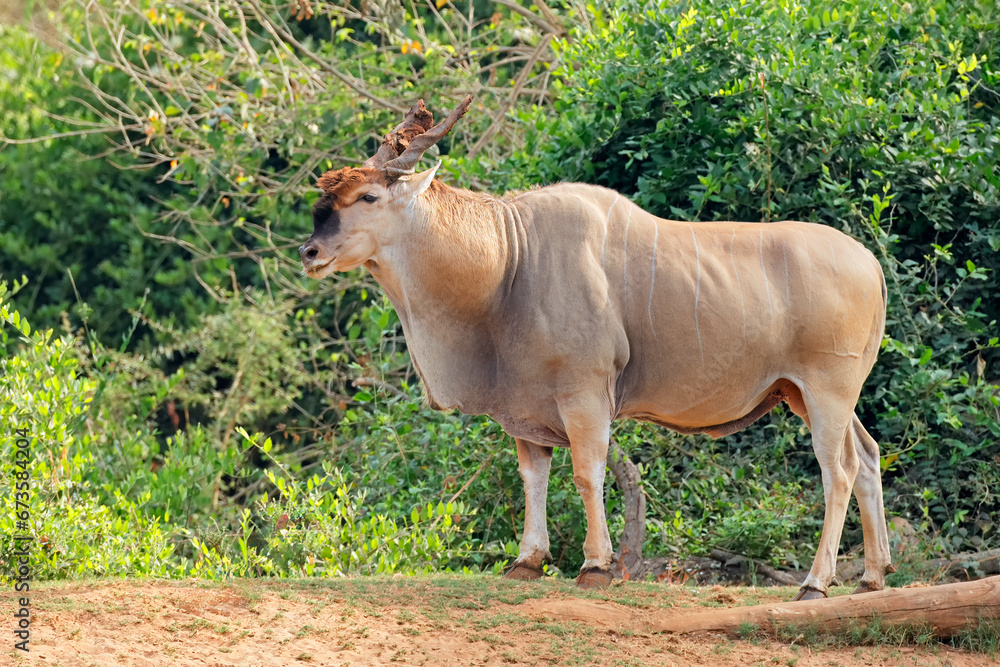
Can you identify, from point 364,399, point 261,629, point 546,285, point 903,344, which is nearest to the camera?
point 261,629

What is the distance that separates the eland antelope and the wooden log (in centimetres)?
47

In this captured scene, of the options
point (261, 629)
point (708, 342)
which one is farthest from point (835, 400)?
point (261, 629)

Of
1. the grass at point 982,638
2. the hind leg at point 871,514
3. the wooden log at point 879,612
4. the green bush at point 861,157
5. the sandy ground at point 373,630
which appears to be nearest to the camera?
the sandy ground at point 373,630

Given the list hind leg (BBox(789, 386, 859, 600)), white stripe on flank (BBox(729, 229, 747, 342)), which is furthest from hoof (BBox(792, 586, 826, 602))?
white stripe on flank (BBox(729, 229, 747, 342))

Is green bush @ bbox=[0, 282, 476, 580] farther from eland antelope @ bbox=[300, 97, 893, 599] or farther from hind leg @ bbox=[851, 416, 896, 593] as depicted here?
hind leg @ bbox=[851, 416, 896, 593]

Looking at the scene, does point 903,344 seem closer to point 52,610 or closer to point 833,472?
point 833,472

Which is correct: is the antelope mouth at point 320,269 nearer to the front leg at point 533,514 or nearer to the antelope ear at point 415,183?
the antelope ear at point 415,183

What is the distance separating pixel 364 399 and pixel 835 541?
16.0 ft

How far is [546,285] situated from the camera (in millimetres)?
6129

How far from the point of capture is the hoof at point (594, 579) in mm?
6199

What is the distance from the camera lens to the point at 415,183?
19.9 feet
